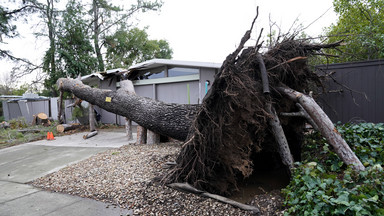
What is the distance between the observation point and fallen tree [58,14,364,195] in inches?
118

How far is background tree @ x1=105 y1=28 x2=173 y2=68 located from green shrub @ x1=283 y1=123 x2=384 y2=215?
60.6ft

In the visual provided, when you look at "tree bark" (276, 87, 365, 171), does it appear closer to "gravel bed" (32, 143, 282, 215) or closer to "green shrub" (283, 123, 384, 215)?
"green shrub" (283, 123, 384, 215)

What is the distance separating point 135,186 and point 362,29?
7515 mm

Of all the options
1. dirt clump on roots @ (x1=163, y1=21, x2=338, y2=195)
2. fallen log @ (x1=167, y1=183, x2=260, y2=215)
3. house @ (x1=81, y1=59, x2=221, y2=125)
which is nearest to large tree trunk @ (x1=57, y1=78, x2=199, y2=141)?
dirt clump on roots @ (x1=163, y1=21, x2=338, y2=195)

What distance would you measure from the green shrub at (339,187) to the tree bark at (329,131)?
13 cm

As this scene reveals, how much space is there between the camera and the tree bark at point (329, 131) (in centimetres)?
291

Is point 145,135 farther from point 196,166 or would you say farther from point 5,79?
point 5,79

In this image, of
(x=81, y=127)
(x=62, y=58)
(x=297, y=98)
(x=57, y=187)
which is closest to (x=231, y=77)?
(x=297, y=98)

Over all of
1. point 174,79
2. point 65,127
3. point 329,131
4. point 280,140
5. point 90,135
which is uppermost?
point 174,79

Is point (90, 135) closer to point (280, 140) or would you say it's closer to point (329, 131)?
point (280, 140)

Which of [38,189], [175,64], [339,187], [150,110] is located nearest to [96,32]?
[175,64]

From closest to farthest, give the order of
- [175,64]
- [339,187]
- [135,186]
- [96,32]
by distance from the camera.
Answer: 1. [339,187]
2. [135,186]
3. [175,64]
4. [96,32]

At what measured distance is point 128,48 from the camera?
22828 millimetres

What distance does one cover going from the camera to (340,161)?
10.2 ft
